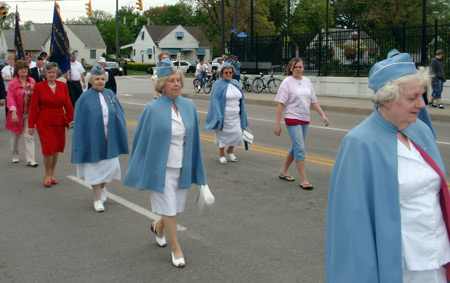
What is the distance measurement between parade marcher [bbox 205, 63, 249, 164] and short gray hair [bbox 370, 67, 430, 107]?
683 cm

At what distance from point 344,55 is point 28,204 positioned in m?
17.4

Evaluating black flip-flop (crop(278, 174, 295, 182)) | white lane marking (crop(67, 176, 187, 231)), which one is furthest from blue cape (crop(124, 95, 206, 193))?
black flip-flop (crop(278, 174, 295, 182))

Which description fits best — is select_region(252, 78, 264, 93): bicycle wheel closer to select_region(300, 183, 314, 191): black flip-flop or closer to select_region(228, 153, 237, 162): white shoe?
select_region(228, 153, 237, 162): white shoe

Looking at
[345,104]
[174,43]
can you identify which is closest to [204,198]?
[345,104]

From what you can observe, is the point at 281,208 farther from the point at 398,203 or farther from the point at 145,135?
the point at 398,203

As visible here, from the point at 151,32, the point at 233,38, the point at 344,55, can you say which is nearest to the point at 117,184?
the point at 344,55

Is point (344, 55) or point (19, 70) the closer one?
point (19, 70)

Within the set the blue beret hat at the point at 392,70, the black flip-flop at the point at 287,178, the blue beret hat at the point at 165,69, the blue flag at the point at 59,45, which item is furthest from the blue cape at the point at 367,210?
the blue flag at the point at 59,45

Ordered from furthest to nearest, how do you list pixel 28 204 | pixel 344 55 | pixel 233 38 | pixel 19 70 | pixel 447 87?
pixel 233 38 → pixel 344 55 → pixel 447 87 → pixel 19 70 → pixel 28 204

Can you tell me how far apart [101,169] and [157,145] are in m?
2.21

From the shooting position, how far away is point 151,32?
92.6 metres

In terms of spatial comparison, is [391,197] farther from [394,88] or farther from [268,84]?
[268,84]

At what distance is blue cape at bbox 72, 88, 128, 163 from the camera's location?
6738mm

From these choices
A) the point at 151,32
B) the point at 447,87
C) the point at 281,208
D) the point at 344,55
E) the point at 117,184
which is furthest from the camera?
the point at 151,32
